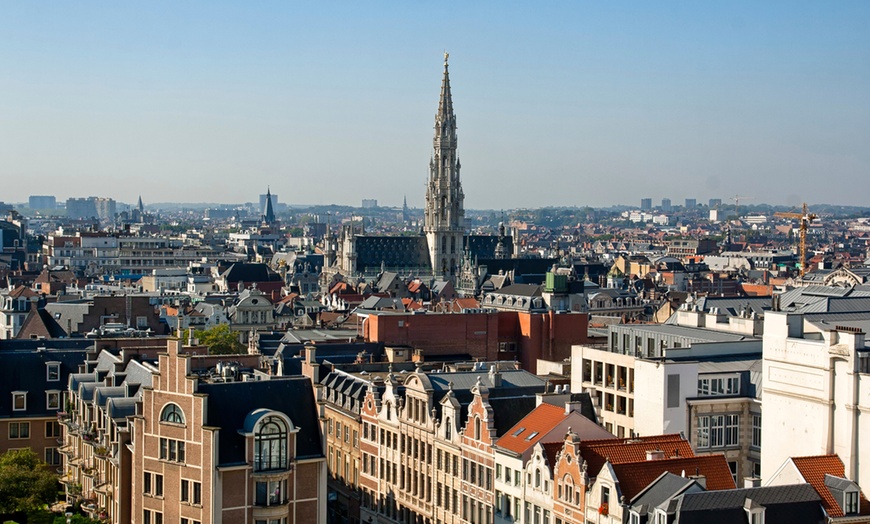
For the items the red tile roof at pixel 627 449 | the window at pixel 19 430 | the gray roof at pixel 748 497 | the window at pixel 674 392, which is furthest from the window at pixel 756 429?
the window at pixel 19 430

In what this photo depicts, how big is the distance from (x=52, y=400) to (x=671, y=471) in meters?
47.2

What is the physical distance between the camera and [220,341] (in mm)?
136375

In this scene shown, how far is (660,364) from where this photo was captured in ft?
234

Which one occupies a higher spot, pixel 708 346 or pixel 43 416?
pixel 708 346

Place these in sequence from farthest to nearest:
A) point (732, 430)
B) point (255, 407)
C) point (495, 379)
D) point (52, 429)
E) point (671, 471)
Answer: point (52, 429) → point (495, 379) → point (732, 430) → point (255, 407) → point (671, 471)

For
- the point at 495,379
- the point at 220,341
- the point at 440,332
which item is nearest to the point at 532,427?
the point at 495,379

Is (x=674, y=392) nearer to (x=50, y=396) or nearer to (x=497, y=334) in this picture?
(x=50, y=396)

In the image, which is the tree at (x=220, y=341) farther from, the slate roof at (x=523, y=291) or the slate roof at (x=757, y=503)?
the slate roof at (x=757, y=503)

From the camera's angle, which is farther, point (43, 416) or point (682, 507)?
point (43, 416)

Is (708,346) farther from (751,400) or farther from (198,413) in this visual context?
(198,413)

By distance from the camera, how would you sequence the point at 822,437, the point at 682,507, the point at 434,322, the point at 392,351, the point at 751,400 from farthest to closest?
the point at 434,322 → the point at 392,351 → the point at 751,400 → the point at 822,437 → the point at 682,507

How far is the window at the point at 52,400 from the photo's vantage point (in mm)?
88688

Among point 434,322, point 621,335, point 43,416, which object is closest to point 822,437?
point 621,335

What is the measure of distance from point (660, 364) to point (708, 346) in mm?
7660
